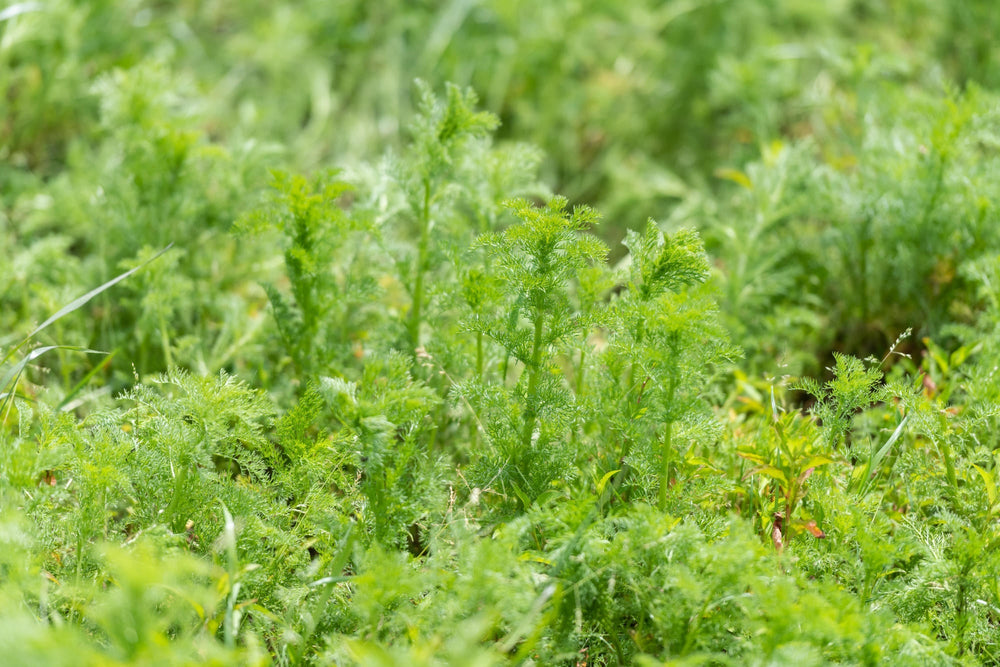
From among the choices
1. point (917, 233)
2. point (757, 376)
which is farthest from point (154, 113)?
point (917, 233)

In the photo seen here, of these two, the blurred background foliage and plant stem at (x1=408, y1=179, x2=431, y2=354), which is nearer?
plant stem at (x1=408, y1=179, x2=431, y2=354)

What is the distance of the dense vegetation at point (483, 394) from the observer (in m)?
1.69

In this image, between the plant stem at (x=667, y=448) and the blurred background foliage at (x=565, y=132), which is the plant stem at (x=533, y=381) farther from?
the blurred background foliage at (x=565, y=132)

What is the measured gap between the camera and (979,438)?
2340 mm

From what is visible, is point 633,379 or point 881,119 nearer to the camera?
point 633,379

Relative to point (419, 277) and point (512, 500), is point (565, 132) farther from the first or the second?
point (512, 500)

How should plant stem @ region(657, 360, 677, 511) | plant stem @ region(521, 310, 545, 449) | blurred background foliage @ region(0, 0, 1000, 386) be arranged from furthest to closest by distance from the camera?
blurred background foliage @ region(0, 0, 1000, 386), plant stem @ region(521, 310, 545, 449), plant stem @ region(657, 360, 677, 511)

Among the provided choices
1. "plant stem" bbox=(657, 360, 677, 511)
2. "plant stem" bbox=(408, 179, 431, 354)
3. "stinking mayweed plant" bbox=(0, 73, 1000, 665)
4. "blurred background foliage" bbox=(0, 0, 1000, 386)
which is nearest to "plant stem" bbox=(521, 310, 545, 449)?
"stinking mayweed plant" bbox=(0, 73, 1000, 665)

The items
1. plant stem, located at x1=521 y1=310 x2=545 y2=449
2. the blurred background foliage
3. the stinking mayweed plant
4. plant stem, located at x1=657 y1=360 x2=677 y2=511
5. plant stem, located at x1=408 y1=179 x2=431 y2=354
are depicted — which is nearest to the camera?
the stinking mayweed plant

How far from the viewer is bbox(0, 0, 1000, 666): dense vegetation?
1.69 m

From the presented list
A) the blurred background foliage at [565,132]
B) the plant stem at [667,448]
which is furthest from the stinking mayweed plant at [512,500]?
the blurred background foliage at [565,132]

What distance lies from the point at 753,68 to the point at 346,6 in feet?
7.31

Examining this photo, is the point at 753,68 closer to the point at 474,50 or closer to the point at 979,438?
the point at 474,50

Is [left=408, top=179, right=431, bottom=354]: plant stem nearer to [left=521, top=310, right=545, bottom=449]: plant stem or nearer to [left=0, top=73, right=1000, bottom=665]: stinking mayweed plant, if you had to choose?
[left=0, top=73, right=1000, bottom=665]: stinking mayweed plant
